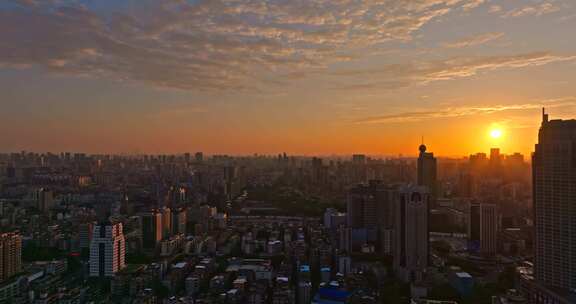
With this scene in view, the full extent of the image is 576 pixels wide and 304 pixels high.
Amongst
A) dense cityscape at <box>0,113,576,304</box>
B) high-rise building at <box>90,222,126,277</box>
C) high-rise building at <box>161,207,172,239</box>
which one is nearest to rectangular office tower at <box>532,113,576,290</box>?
dense cityscape at <box>0,113,576,304</box>

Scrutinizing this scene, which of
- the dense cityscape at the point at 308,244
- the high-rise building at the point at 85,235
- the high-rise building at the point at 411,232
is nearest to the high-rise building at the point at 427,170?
the dense cityscape at the point at 308,244

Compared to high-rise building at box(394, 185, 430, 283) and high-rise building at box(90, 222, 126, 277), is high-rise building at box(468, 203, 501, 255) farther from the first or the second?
high-rise building at box(90, 222, 126, 277)

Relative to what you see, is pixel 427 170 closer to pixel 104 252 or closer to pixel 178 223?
pixel 178 223

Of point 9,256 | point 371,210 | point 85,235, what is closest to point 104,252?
point 9,256

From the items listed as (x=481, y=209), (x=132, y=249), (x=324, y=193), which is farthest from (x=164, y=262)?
(x=324, y=193)

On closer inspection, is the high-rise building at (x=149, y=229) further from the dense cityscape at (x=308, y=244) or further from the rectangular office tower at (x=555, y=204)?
the rectangular office tower at (x=555, y=204)

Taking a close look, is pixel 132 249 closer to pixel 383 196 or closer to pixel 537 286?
pixel 383 196
